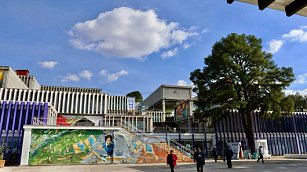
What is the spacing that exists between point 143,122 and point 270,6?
48608 millimetres

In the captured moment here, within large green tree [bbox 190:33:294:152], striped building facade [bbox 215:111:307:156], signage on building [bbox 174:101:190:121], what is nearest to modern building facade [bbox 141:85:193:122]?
signage on building [bbox 174:101:190:121]

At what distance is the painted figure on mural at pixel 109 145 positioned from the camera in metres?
25.8

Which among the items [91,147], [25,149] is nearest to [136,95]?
[91,147]

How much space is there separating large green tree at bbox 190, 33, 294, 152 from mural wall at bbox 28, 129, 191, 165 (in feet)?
34.5

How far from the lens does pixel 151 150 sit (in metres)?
27.1

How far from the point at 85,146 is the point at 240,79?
73.4ft

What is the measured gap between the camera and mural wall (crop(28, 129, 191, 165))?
80.4 feet

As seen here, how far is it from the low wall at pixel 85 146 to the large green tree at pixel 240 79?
10.6 meters

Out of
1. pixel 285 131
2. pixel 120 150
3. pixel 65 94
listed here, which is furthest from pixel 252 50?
pixel 65 94

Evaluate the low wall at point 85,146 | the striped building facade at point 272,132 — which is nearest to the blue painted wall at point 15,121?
the low wall at point 85,146

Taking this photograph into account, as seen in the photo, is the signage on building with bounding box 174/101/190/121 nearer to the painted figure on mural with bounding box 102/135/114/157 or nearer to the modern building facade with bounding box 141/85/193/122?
the modern building facade with bounding box 141/85/193/122

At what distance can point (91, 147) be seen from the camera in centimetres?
2547

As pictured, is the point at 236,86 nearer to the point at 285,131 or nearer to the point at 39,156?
the point at 285,131

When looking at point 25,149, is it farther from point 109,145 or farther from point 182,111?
point 182,111
